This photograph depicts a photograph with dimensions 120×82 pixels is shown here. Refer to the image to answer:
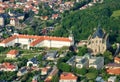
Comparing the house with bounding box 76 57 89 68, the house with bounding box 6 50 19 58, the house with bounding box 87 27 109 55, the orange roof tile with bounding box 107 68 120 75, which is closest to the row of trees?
the house with bounding box 87 27 109 55

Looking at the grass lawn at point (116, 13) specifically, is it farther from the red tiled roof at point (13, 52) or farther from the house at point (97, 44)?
the red tiled roof at point (13, 52)

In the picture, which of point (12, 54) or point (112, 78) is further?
point (12, 54)

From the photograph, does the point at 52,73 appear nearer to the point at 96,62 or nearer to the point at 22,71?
the point at 22,71

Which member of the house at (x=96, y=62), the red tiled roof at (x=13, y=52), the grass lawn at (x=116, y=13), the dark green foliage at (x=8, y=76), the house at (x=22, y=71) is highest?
the grass lawn at (x=116, y=13)

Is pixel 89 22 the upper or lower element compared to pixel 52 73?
upper

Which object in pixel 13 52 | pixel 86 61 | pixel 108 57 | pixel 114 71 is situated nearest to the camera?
pixel 114 71

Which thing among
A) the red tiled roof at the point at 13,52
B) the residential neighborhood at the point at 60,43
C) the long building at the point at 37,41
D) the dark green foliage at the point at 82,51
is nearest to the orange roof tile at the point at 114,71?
the residential neighborhood at the point at 60,43

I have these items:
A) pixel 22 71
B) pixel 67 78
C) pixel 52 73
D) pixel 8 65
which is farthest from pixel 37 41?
pixel 67 78

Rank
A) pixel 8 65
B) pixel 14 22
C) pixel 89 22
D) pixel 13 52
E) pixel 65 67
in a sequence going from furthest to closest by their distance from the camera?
1. pixel 14 22
2. pixel 89 22
3. pixel 13 52
4. pixel 8 65
5. pixel 65 67
